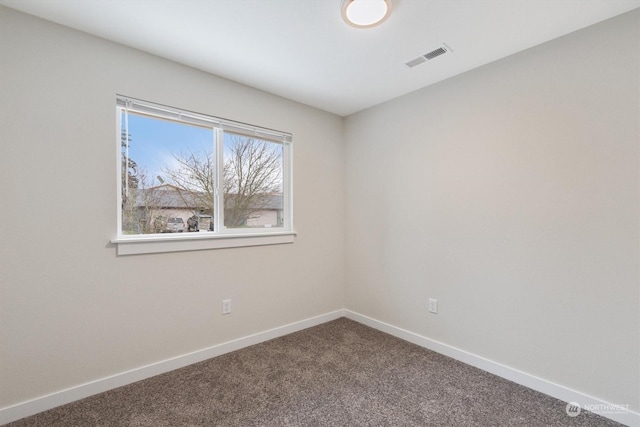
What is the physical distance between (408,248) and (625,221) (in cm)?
146

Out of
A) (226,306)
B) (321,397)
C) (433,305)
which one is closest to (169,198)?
(226,306)

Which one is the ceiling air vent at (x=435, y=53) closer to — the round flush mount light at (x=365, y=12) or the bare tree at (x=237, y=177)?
the round flush mount light at (x=365, y=12)

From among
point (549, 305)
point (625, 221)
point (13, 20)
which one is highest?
point (13, 20)

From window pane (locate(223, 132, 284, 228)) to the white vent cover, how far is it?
1.44 m

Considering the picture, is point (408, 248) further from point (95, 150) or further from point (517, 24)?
point (95, 150)

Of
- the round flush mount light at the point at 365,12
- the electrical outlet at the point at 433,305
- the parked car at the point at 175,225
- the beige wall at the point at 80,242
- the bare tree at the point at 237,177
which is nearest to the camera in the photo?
the round flush mount light at the point at 365,12

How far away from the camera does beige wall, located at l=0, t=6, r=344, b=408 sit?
5.33 ft

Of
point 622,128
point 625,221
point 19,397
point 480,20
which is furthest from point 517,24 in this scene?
point 19,397

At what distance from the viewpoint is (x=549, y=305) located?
188cm

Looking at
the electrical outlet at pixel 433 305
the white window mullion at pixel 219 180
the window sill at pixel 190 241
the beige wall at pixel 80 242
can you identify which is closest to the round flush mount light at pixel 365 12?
the beige wall at pixel 80 242

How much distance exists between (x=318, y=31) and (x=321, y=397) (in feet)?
7.84

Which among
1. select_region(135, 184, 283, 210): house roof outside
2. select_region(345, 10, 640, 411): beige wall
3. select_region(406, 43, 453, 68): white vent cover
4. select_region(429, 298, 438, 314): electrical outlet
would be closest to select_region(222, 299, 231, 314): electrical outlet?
select_region(135, 184, 283, 210): house roof outside

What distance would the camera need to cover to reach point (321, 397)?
1.85 m

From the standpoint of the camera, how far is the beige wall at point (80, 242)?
1.63 meters
